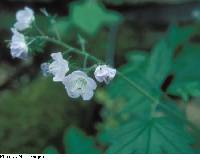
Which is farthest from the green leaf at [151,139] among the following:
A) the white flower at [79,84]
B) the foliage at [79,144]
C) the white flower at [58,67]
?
the white flower at [58,67]

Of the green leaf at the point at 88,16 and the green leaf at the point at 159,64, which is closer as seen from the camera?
the green leaf at the point at 159,64

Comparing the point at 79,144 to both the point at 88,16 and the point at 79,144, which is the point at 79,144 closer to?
the point at 79,144

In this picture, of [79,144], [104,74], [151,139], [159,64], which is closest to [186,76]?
[159,64]

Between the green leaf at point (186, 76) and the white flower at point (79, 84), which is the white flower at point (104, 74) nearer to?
the white flower at point (79, 84)

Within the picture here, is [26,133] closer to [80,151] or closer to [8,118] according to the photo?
[8,118]

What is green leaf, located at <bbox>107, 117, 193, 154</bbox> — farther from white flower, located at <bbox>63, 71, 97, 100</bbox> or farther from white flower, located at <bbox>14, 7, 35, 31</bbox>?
white flower, located at <bbox>14, 7, 35, 31</bbox>

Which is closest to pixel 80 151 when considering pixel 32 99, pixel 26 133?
pixel 26 133

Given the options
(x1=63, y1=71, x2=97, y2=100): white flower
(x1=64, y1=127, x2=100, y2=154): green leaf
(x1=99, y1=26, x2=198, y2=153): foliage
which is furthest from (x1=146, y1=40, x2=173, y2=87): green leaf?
(x1=63, y1=71, x2=97, y2=100): white flower
